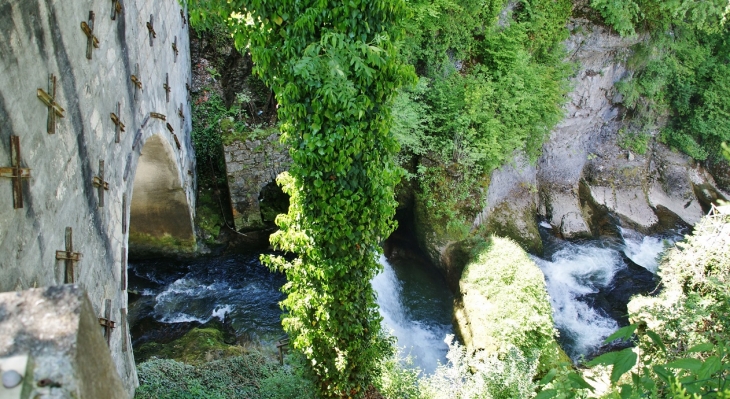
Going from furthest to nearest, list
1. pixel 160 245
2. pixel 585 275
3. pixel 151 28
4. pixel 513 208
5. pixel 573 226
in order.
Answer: pixel 573 226 → pixel 513 208 → pixel 585 275 → pixel 160 245 → pixel 151 28

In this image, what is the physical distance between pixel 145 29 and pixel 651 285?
11.4 metres

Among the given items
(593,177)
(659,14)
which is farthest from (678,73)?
(593,177)

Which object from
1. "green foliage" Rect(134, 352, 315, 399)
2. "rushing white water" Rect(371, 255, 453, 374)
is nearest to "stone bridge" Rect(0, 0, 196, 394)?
"green foliage" Rect(134, 352, 315, 399)

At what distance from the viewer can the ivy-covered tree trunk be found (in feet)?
13.9

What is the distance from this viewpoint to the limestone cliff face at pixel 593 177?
11703mm

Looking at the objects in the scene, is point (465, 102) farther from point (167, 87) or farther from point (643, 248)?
point (643, 248)

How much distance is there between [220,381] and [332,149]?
11.1ft

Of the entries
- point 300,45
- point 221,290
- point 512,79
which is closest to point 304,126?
point 300,45

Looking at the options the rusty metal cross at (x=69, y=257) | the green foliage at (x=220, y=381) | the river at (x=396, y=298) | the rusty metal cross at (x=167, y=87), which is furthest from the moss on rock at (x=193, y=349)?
the rusty metal cross at (x=167, y=87)

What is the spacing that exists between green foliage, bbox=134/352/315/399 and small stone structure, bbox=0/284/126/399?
165 inches

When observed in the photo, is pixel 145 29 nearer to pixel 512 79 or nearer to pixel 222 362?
pixel 222 362

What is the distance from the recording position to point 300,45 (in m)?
4.33

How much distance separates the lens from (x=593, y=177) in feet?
45.1

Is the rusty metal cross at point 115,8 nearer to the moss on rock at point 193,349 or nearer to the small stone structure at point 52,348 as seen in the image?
the small stone structure at point 52,348
